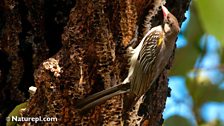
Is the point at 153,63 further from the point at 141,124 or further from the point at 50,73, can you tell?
the point at 50,73

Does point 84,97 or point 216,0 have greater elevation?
point 216,0

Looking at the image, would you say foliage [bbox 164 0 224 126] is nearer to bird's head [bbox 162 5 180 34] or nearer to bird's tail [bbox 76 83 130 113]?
bird's head [bbox 162 5 180 34]

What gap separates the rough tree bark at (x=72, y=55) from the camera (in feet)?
7.61

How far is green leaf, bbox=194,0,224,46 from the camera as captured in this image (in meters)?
2.27

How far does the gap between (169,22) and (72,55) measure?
0.65m

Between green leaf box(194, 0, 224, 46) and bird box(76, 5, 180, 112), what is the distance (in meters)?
0.26

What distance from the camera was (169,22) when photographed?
2824 millimetres

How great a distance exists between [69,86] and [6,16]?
48cm

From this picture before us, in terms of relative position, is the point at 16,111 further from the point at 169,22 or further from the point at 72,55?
the point at 169,22

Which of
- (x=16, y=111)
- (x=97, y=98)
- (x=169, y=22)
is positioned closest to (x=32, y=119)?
(x=16, y=111)

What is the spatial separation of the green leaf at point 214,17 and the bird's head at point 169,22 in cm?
26

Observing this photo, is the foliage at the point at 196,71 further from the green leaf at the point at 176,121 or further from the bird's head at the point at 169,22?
the bird's head at the point at 169,22

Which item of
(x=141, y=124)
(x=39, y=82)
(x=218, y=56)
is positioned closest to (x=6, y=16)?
(x=39, y=82)

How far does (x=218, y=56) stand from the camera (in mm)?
4219
